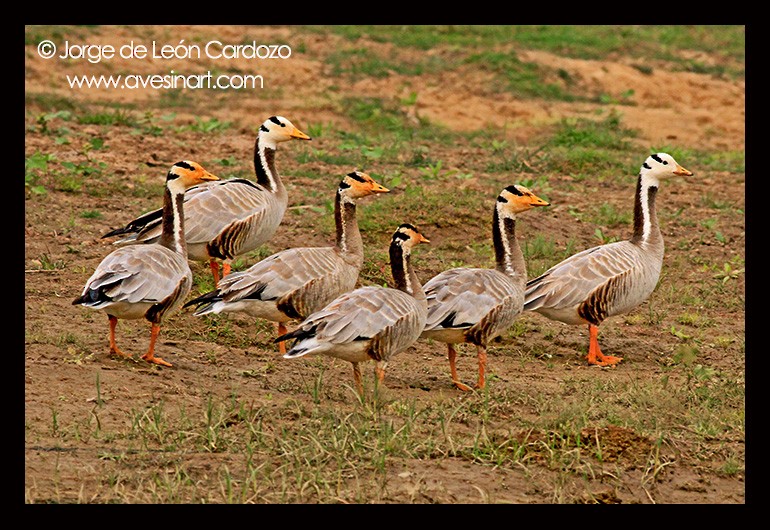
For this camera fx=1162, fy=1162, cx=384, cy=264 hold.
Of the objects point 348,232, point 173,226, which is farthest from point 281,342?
point 173,226

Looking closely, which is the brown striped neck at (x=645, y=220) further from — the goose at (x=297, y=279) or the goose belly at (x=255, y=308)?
the goose belly at (x=255, y=308)

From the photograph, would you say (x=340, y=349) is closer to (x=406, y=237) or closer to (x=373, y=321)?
(x=373, y=321)

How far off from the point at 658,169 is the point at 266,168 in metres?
3.87

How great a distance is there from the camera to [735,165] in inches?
672

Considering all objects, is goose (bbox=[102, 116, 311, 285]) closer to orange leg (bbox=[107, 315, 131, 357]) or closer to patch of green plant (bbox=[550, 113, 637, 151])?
orange leg (bbox=[107, 315, 131, 357])

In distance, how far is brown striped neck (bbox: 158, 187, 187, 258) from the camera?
32.1ft

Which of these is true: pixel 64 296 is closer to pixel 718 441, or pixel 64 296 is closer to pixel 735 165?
pixel 718 441

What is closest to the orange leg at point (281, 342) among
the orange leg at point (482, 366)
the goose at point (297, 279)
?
the goose at point (297, 279)

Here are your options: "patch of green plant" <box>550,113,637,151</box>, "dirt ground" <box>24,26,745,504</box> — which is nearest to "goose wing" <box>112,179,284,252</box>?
"dirt ground" <box>24,26,745,504</box>

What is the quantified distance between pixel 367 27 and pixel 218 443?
18.4m

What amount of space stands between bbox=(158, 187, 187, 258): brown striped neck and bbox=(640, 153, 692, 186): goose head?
178 inches

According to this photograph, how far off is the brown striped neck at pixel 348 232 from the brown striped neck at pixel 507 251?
118 centimetres

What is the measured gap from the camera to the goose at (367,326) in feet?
27.0
